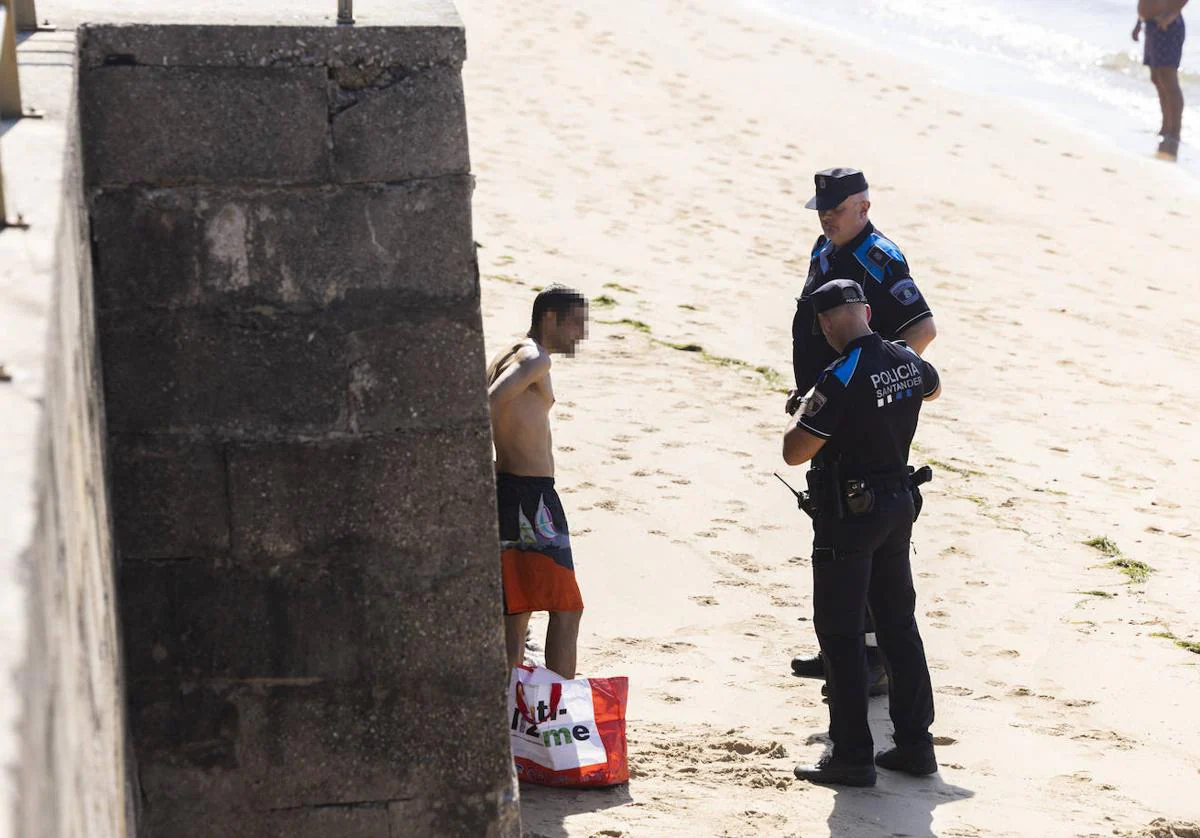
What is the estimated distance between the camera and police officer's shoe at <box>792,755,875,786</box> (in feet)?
17.0

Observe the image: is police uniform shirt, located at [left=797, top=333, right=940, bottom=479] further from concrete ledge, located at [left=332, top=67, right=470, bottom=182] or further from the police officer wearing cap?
concrete ledge, located at [left=332, top=67, right=470, bottom=182]

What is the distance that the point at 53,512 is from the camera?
1.87 metres

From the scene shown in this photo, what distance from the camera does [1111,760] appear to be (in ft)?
17.9

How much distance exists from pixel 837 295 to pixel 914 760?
160cm

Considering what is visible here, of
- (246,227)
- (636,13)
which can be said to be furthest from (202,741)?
(636,13)

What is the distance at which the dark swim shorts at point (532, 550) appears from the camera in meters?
5.04

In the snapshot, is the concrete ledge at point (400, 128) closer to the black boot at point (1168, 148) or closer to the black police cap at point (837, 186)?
the black police cap at point (837, 186)

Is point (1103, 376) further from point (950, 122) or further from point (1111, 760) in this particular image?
point (950, 122)

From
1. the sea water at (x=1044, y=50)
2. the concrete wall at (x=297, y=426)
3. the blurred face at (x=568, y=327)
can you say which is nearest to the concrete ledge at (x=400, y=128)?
the concrete wall at (x=297, y=426)

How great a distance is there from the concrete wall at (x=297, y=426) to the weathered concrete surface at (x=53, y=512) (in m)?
0.23

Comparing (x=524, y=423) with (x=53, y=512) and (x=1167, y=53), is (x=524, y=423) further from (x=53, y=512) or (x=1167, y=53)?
(x=1167, y=53)

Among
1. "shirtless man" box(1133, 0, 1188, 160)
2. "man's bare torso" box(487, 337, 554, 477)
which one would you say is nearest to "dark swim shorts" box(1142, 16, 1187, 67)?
"shirtless man" box(1133, 0, 1188, 160)

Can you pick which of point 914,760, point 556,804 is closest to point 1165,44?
point 914,760

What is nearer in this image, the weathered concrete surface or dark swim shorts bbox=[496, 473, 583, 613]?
the weathered concrete surface
